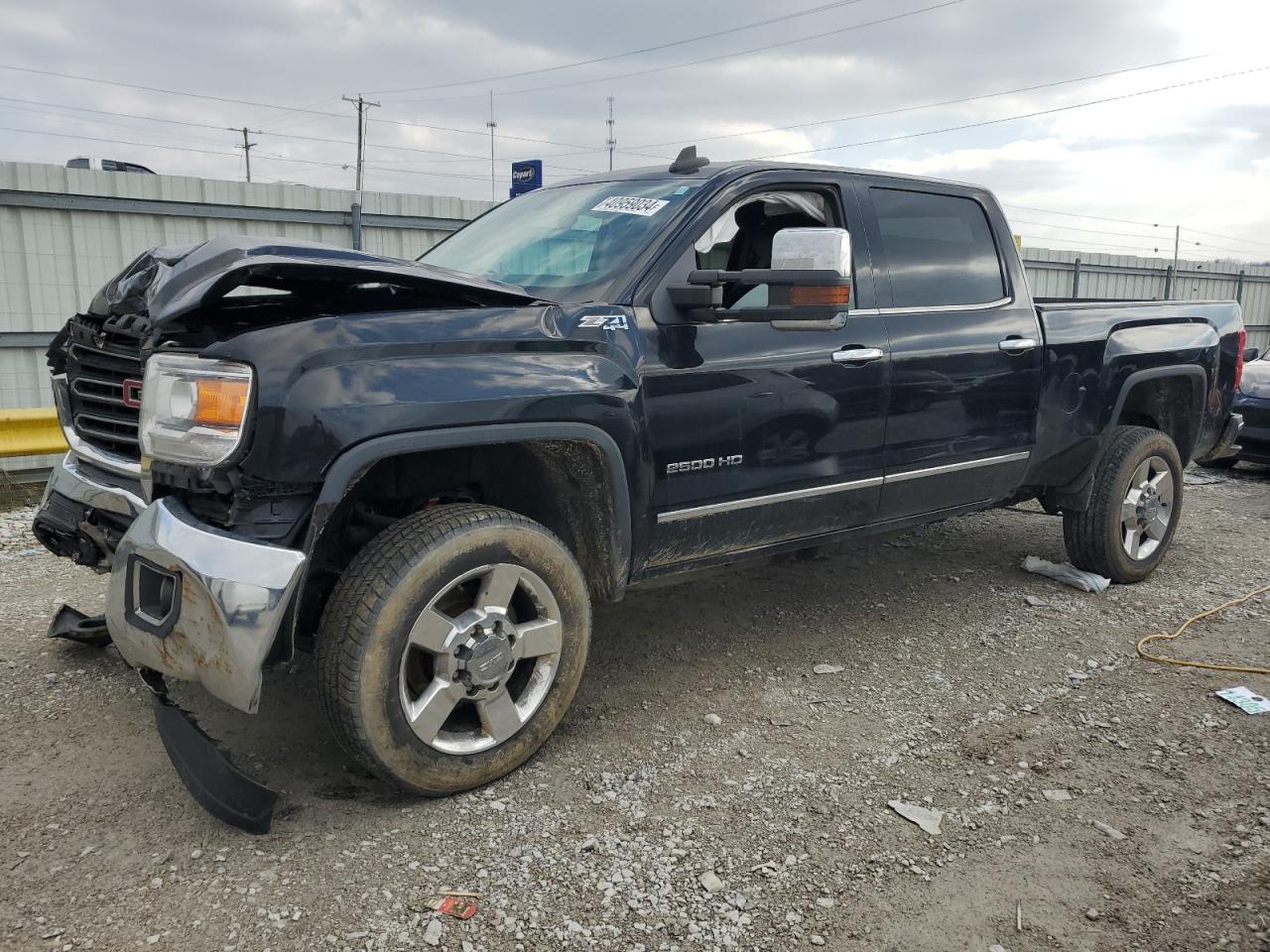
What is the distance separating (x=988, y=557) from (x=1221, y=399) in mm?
1522

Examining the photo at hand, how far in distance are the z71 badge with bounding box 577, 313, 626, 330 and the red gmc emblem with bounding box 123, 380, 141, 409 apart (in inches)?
53.4

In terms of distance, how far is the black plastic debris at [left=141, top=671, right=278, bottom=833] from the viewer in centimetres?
261

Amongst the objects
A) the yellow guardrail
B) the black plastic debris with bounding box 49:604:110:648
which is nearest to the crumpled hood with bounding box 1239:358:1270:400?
the black plastic debris with bounding box 49:604:110:648

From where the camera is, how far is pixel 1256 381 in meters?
8.34

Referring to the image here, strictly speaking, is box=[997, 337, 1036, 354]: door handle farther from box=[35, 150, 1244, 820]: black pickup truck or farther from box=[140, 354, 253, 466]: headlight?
box=[140, 354, 253, 466]: headlight

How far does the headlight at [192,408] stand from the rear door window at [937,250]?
8.40ft

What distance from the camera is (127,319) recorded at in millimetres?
2918

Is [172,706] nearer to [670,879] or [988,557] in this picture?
[670,879]

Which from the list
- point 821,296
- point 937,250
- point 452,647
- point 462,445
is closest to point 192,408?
point 462,445

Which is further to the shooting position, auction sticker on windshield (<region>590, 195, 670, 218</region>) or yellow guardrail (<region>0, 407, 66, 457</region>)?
yellow guardrail (<region>0, 407, 66, 457</region>)

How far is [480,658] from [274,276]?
3.96 feet

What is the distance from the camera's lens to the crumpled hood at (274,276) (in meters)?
2.49

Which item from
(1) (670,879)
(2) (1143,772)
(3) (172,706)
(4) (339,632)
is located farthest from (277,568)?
(2) (1143,772)

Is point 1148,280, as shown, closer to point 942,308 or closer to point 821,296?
point 942,308
